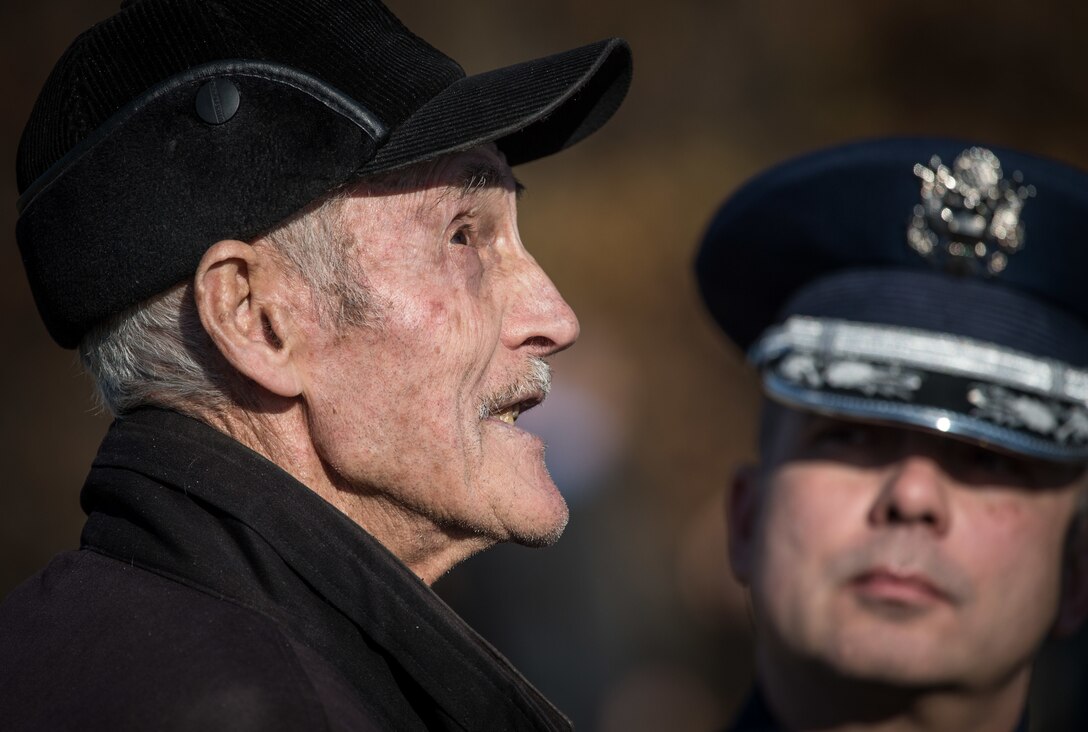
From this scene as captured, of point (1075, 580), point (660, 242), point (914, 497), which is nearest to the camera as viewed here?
point (914, 497)

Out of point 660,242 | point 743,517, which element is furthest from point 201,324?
point 660,242

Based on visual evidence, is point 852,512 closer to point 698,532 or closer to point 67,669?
point 67,669

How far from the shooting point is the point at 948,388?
95.8 inches

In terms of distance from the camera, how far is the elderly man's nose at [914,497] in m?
2.40

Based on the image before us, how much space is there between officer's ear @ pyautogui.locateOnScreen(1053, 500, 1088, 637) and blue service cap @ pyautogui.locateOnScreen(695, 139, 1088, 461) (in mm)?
167

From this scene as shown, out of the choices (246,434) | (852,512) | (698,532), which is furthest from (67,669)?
(698,532)

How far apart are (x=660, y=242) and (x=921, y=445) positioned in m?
3.57

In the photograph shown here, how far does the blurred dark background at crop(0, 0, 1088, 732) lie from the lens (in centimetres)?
567

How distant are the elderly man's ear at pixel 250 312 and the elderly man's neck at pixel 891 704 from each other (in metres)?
1.31

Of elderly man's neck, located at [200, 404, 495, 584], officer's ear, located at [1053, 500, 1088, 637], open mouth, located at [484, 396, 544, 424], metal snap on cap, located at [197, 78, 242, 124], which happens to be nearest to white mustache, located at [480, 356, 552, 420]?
open mouth, located at [484, 396, 544, 424]

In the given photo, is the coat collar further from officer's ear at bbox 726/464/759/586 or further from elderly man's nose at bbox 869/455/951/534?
officer's ear at bbox 726/464/759/586

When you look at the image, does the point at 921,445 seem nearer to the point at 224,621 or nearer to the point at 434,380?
the point at 434,380

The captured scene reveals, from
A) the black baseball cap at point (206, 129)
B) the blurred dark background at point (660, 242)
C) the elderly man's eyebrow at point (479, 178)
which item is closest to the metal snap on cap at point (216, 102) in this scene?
the black baseball cap at point (206, 129)

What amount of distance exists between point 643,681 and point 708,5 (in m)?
3.14
